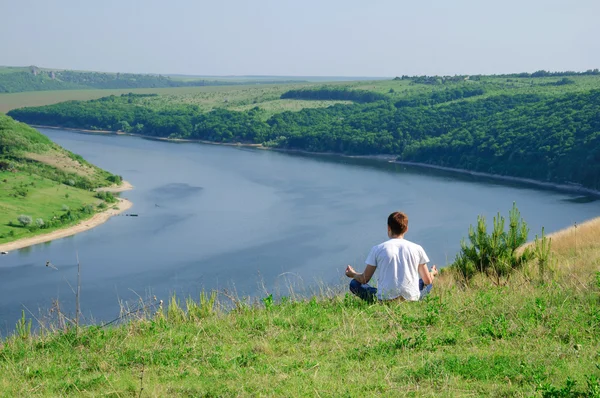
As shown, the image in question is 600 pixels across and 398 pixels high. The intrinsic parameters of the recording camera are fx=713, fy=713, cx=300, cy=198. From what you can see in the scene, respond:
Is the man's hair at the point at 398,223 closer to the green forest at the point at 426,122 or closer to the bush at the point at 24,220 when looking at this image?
the bush at the point at 24,220

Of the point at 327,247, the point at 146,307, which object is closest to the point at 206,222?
the point at 327,247

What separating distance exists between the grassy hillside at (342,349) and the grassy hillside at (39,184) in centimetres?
2980

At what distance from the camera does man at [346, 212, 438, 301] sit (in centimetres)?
560

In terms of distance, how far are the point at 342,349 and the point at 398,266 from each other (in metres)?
1.08

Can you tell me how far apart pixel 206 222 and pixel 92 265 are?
9373 mm

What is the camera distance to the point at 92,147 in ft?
237

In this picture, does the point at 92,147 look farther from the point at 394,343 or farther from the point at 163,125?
the point at 394,343

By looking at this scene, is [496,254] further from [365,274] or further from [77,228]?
[77,228]

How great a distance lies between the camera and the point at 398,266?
222 inches

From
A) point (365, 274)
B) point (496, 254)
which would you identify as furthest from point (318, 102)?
point (365, 274)

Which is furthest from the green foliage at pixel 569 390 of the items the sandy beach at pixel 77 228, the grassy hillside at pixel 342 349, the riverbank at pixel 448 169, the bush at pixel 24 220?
the riverbank at pixel 448 169

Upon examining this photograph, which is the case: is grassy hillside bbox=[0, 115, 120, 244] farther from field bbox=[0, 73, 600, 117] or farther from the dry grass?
field bbox=[0, 73, 600, 117]

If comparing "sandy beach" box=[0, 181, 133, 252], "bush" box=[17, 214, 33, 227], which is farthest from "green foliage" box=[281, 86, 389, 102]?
"bush" box=[17, 214, 33, 227]

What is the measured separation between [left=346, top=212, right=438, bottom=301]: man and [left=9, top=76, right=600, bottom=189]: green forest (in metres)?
45.9
